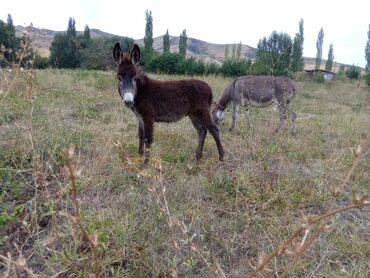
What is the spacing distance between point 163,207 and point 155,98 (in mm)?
3192

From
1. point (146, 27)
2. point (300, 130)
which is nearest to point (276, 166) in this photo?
point (300, 130)

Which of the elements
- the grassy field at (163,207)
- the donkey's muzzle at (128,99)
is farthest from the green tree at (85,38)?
the donkey's muzzle at (128,99)

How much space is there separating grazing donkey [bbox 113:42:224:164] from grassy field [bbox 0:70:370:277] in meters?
0.52

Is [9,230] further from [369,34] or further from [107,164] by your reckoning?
[369,34]

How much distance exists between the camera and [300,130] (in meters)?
7.46

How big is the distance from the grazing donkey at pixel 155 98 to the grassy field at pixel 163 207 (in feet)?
1.70

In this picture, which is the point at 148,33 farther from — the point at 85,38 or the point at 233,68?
the point at 233,68

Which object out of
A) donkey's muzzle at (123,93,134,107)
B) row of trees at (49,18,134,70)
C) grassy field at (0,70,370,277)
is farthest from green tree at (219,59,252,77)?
donkey's muzzle at (123,93,134,107)

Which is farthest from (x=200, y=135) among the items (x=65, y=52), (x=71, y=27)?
(x=71, y=27)

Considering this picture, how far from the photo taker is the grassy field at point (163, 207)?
6.57 feet

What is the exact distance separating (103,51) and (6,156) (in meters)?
27.7

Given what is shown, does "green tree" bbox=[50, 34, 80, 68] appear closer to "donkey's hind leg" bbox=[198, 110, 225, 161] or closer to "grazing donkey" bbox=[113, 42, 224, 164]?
"grazing donkey" bbox=[113, 42, 224, 164]

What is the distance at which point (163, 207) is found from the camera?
127cm

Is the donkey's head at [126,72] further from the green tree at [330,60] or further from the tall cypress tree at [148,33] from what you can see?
the green tree at [330,60]
